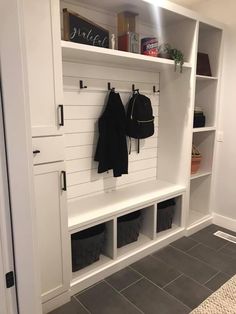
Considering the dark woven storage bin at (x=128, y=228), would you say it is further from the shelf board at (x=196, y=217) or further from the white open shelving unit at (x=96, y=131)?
the shelf board at (x=196, y=217)

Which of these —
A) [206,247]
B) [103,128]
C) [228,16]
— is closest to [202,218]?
[206,247]

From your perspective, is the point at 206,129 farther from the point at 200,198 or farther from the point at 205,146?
the point at 200,198

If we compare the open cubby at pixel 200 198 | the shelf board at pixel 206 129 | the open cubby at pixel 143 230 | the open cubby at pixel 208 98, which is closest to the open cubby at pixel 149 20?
the open cubby at pixel 208 98

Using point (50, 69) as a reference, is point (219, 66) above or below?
above

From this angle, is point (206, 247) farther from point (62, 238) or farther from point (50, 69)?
point (50, 69)

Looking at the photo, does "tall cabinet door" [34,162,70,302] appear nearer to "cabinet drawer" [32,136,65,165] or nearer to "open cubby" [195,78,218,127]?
"cabinet drawer" [32,136,65,165]

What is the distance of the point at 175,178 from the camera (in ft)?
9.68

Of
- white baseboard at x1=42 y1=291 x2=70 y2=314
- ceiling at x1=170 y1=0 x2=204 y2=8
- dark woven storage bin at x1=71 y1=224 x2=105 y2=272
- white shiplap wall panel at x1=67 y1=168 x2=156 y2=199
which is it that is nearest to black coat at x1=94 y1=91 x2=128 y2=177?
white shiplap wall panel at x1=67 y1=168 x2=156 y2=199

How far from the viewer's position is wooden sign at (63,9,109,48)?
186 cm

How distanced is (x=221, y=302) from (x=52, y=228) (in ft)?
4.49

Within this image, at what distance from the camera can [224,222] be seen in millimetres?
3154

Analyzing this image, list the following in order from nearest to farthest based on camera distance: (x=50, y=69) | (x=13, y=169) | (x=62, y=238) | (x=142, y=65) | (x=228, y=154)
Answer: (x=13, y=169), (x=50, y=69), (x=62, y=238), (x=142, y=65), (x=228, y=154)

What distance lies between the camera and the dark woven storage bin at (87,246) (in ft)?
6.98

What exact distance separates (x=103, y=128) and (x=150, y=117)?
58 centimetres
